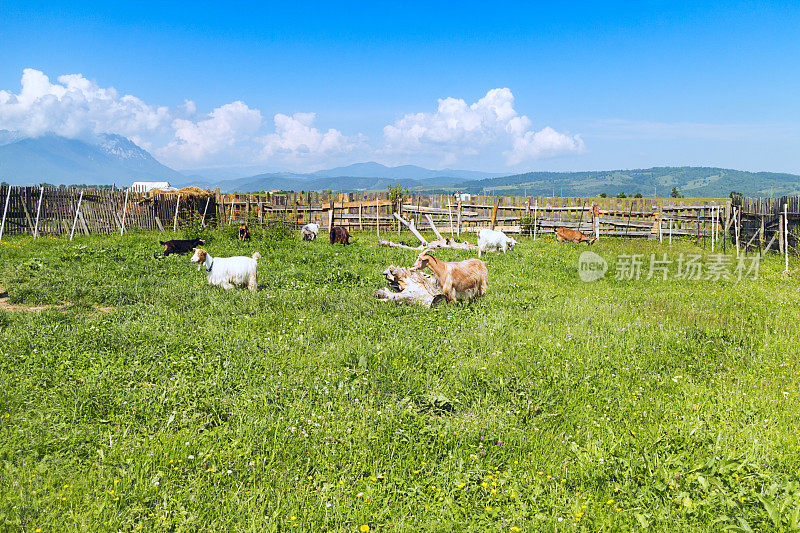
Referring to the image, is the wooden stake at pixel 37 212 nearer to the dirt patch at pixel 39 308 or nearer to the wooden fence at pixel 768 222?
the dirt patch at pixel 39 308

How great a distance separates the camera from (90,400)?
17.1ft

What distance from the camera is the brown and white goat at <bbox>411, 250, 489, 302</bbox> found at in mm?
10055

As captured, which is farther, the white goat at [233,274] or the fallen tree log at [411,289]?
the white goat at [233,274]

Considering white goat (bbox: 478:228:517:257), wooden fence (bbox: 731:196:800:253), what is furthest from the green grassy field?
white goat (bbox: 478:228:517:257)

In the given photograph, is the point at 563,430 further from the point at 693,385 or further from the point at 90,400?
the point at 90,400

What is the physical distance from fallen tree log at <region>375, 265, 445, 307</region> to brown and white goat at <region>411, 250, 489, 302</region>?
16 cm

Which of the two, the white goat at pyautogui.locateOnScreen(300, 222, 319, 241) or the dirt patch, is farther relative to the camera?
the white goat at pyautogui.locateOnScreen(300, 222, 319, 241)

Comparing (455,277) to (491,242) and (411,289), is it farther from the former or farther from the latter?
(491,242)

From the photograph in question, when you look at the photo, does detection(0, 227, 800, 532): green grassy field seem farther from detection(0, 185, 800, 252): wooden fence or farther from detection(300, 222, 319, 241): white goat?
detection(300, 222, 319, 241): white goat

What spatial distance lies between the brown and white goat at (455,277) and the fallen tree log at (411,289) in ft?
0.53

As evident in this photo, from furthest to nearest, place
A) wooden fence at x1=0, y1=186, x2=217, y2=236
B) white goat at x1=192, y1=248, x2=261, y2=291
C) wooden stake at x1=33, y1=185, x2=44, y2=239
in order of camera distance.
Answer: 1. wooden fence at x1=0, y1=186, x2=217, y2=236
2. wooden stake at x1=33, y1=185, x2=44, y2=239
3. white goat at x1=192, y1=248, x2=261, y2=291

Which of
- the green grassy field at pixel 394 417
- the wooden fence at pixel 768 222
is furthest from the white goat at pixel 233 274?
the wooden fence at pixel 768 222

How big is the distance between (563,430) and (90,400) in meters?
5.28

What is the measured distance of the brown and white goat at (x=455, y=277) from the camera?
10.1 m
